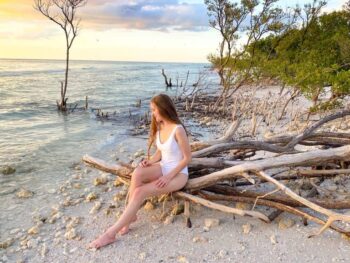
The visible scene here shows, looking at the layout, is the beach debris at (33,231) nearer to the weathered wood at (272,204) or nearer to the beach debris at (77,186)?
the beach debris at (77,186)

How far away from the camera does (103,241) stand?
4.71m

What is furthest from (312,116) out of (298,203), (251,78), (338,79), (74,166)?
(298,203)

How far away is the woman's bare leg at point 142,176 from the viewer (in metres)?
5.09

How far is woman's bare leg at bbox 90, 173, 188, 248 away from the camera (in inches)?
187

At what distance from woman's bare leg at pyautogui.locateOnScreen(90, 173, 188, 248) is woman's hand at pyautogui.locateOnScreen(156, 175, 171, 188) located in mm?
41

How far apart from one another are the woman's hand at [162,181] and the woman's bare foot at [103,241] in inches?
32.7

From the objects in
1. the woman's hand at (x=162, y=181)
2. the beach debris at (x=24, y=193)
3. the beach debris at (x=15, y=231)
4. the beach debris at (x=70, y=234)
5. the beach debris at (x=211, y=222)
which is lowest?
the beach debris at (x=24, y=193)

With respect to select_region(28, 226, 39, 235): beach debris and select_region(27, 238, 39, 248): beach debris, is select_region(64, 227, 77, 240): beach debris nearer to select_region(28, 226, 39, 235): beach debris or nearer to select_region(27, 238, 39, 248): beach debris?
select_region(27, 238, 39, 248): beach debris

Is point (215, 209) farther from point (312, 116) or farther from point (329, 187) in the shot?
point (312, 116)

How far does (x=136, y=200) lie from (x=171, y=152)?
0.75 metres

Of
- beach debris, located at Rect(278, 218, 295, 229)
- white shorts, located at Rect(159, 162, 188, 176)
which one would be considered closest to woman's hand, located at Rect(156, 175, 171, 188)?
white shorts, located at Rect(159, 162, 188, 176)

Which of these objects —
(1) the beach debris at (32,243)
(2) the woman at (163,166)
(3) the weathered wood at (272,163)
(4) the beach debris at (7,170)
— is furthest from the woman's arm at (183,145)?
(4) the beach debris at (7,170)

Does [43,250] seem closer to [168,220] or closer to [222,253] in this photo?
[168,220]

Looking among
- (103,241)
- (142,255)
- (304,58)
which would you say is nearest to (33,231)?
(103,241)
